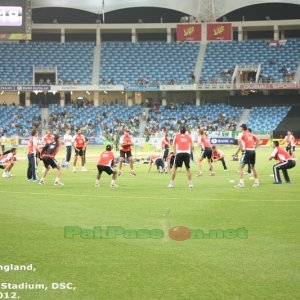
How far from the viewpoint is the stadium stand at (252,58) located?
68688 millimetres

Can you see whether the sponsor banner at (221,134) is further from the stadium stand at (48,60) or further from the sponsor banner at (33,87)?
the sponsor banner at (33,87)

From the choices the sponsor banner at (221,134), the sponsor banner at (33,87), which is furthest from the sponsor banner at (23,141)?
the sponsor banner at (221,134)

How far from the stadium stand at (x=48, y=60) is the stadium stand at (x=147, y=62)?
6.61 ft

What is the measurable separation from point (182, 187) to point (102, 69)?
52.9 metres

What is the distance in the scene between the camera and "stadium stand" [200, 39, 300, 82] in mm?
68688

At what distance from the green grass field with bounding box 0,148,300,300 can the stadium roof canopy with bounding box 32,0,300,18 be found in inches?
2131

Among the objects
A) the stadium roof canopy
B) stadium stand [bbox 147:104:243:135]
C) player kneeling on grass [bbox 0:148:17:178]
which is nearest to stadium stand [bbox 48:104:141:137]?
stadium stand [bbox 147:104:243:135]

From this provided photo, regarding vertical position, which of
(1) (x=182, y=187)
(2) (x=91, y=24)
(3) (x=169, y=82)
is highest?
(2) (x=91, y=24)

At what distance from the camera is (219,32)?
70312mm

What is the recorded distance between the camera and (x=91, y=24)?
2825 inches

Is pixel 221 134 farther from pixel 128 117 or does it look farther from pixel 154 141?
pixel 128 117

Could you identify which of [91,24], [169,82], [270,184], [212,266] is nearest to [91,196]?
[270,184]

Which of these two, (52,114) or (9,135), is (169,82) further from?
(9,135)

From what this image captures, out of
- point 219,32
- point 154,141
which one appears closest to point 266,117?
point 219,32
